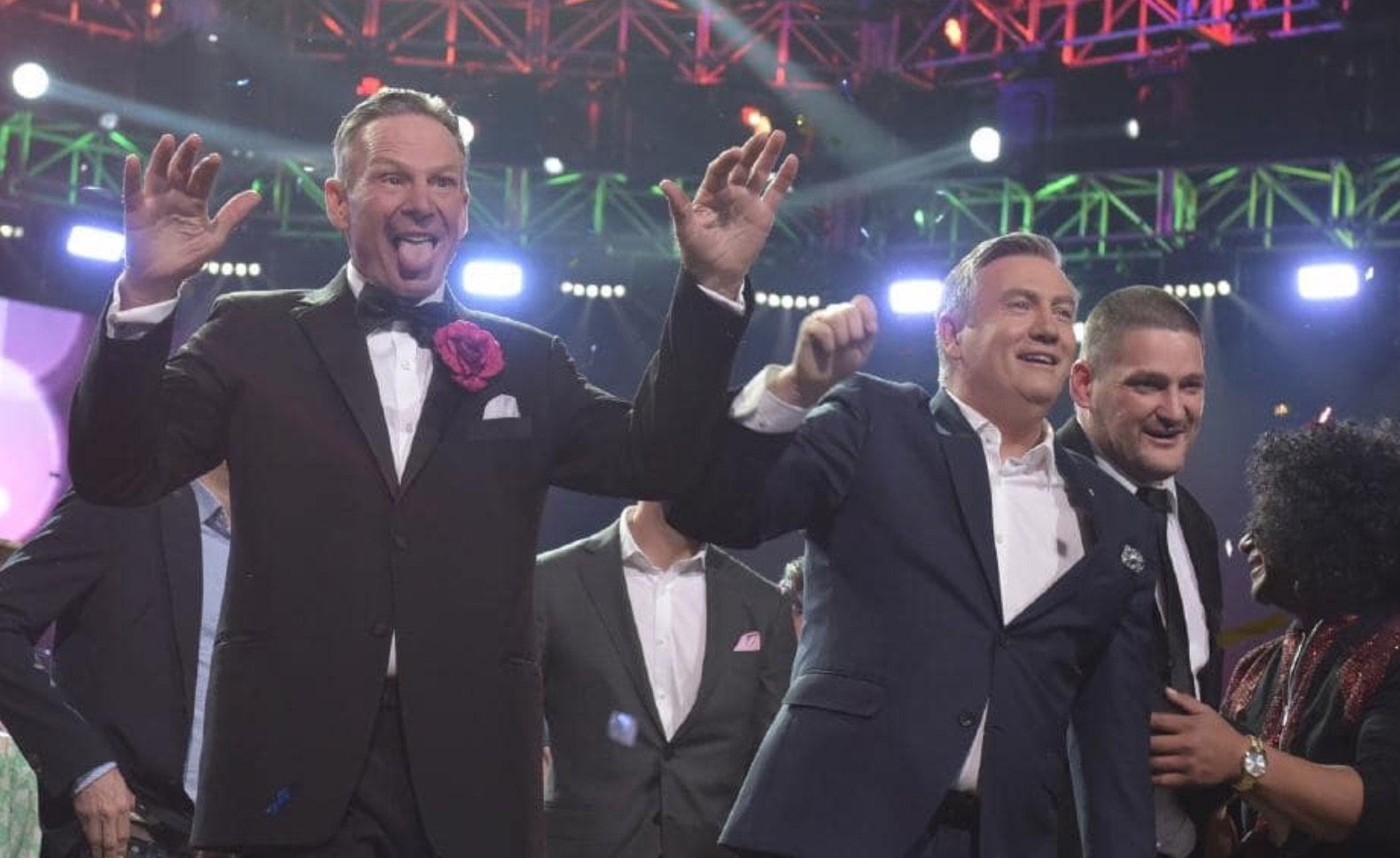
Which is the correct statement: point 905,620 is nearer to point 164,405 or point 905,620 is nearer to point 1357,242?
point 164,405

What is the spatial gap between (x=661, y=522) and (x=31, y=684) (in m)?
1.85

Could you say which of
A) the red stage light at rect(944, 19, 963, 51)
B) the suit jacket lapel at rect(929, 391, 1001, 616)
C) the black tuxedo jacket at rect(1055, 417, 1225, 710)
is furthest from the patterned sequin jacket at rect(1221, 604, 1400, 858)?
the red stage light at rect(944, 19, 963, 51)

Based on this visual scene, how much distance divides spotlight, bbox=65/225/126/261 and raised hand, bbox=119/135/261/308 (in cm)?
957

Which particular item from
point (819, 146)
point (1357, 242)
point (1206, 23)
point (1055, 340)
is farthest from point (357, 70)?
point (1055, 340)

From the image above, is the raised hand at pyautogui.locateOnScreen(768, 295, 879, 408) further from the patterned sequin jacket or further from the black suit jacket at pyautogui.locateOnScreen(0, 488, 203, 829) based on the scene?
the black suit jacket at pyautogui.locateOnScreen(0, 488, 203, 829)

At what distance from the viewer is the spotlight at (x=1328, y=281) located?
421 inches

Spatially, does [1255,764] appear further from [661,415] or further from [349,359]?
[349,359]

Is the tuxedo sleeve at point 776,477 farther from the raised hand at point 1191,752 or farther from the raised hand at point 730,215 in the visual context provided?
the raised hand at point 1191,752

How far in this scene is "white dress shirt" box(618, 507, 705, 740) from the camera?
499 cm

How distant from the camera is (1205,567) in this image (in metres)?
4.05

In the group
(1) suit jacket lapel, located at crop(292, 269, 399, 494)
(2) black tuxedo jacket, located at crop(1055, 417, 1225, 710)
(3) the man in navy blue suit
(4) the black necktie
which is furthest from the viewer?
(2) black tuxedo jacket, located at crop(1055, 417, 1225, 710)

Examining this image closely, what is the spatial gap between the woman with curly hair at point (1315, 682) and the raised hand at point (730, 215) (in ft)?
5.03

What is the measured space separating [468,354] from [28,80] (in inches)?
370

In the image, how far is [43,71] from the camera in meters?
11.0
